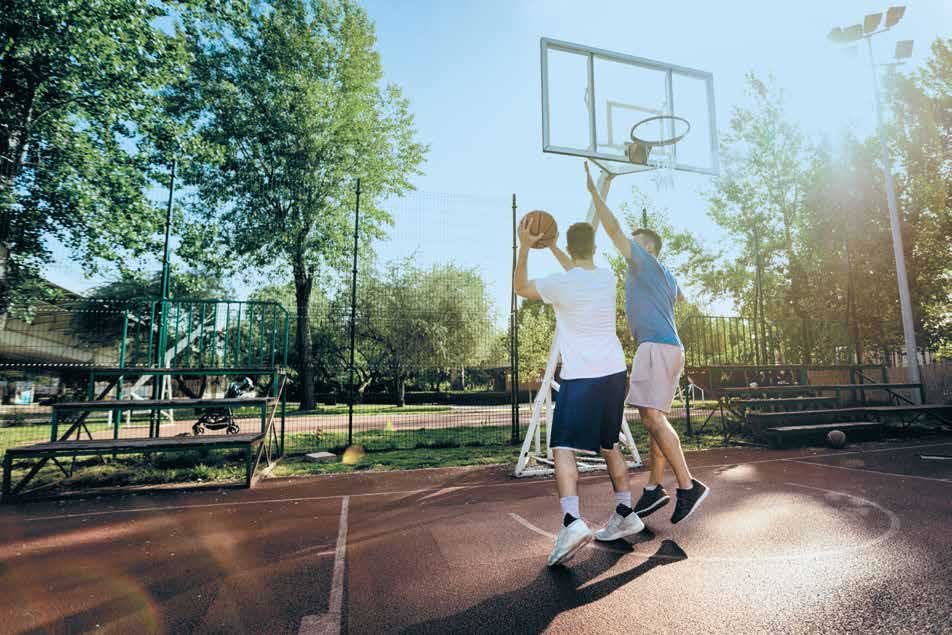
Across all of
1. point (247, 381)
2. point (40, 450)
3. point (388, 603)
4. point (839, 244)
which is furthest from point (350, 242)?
point (388, 603)

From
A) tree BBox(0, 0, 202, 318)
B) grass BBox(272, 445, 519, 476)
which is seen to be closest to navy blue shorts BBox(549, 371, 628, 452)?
grass BBox(272, 445, 519, 476)

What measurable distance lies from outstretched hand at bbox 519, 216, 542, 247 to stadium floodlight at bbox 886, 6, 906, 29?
15.4 meters

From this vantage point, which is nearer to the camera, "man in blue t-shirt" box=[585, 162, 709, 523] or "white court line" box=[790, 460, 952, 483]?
"man in blue t-shirt" box=[585, 162, 709, 523]

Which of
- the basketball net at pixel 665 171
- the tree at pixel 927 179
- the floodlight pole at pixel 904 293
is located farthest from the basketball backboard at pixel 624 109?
the tree at pixel 927 179

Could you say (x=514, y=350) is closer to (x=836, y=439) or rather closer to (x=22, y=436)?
(x=836, y=439)

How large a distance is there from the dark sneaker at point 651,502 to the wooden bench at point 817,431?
6018mm

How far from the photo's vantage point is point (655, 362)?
3668 mm

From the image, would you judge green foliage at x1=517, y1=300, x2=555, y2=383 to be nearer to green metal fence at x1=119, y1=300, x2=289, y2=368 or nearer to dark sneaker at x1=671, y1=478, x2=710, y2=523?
green metal fence at x1=119, y1=300, x2=289, y2=368

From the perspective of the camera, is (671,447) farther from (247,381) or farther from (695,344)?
(247,381)

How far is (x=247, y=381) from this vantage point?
14.9 meters

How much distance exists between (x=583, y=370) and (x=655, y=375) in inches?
31.6

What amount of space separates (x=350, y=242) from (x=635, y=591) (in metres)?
20.2

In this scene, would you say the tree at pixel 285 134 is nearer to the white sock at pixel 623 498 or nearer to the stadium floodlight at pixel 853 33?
the stadium floodlight at pixel 853 33

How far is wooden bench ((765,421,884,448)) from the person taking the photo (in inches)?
334
